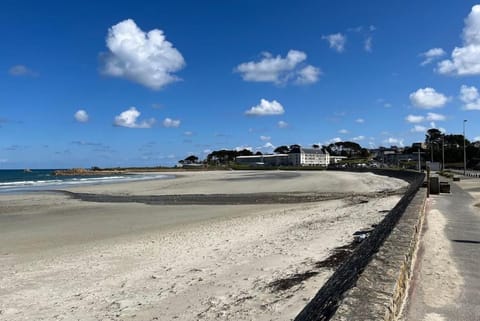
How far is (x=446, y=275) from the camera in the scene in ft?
20.1

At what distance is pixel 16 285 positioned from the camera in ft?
27.2

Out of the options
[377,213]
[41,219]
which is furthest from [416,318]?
[41,219]

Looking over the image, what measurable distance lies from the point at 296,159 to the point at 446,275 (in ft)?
569

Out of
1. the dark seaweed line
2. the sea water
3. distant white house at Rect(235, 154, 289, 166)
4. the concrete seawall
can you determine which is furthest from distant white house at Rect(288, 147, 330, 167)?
the concrete seawall

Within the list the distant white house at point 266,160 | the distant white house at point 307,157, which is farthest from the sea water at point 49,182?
the distant white house at point 266,160

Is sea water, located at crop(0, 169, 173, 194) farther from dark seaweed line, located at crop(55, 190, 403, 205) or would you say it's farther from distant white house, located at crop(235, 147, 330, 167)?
distant white house, located at crop(235, 147, 330, 167)

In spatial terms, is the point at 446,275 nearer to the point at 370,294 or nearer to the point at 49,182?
the point at 370,294

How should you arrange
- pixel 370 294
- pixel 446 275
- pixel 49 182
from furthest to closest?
pixel 49 182, pixel 446 275, pixel 370 294

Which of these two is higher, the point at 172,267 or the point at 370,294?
the point at 370,294

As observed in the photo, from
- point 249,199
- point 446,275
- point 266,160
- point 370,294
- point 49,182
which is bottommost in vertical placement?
point 49,182

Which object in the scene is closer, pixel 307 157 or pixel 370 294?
pixel 370 294

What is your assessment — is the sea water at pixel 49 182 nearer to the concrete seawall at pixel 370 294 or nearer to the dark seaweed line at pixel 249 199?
the dark seaweed line at pixel 249 199

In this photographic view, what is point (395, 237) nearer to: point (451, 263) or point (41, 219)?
point (451, 263)

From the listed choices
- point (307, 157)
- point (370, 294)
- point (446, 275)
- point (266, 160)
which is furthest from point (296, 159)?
point (370, 294)
